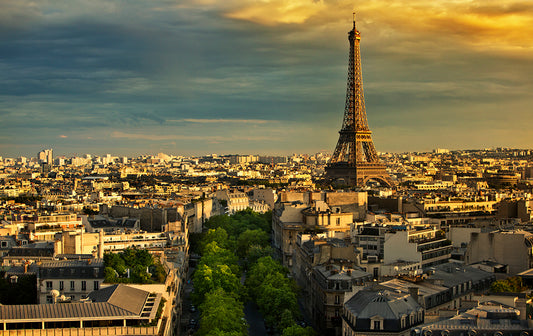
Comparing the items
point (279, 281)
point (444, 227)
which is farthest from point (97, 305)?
point (444, 227)

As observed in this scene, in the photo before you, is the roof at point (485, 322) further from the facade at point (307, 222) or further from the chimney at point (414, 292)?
the facade at point (307, 222)

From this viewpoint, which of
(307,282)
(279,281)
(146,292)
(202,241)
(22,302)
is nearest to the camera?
(146,292)

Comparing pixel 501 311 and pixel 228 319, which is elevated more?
pixel 501 311

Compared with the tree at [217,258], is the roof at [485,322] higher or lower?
higher

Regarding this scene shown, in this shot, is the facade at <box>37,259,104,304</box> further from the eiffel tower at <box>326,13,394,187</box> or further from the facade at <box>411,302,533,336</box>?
the eiffel tower at <box>326,13,394,187</box>

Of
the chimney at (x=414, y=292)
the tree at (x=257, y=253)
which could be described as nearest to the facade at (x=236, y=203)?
the tree at (x=257, y=253)

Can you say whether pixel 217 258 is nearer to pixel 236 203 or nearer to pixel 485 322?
pixel 485 322

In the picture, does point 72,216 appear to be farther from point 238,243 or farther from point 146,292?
point 146,292
